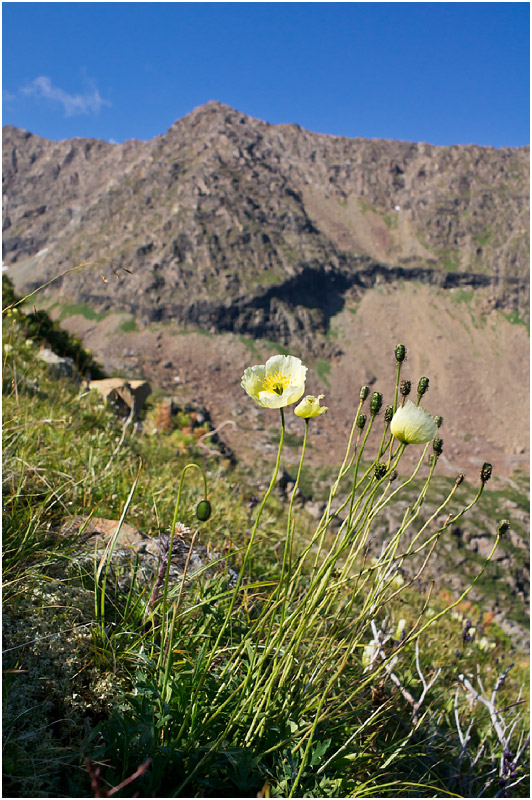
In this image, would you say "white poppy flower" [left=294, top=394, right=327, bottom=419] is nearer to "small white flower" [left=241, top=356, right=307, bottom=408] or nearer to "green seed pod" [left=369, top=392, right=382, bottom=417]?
"small white flower" [left=241, top=356, right=307, bottom=408]

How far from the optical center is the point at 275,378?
1.73 metres

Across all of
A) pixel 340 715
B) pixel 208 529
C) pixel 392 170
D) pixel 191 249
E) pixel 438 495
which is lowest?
pixel 438 495

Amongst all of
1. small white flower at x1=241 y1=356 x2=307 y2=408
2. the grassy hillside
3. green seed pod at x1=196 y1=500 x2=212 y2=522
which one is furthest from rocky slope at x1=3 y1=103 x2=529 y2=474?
green seed pod at x1=196 y1=500 x2=212 y2=522

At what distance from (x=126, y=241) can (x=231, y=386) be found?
5248 centimetres

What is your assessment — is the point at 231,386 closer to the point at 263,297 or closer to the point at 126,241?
the point at 263,297

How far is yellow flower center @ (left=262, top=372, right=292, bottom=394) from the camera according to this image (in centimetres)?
170

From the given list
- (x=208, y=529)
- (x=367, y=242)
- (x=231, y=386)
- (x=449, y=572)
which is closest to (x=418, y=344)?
(x=367, y=242)

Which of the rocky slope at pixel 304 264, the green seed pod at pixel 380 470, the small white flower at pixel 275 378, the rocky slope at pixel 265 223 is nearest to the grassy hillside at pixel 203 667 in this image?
the green seed pod at pixel 380 470

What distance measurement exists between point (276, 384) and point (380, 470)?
1.60ft

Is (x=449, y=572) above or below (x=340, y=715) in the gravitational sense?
below

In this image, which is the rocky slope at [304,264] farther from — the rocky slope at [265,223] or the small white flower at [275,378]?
the small white flower at [275,378]

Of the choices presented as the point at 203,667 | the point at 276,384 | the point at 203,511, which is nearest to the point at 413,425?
the point at 276,384

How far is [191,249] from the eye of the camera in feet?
361

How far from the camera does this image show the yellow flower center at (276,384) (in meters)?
1.70
